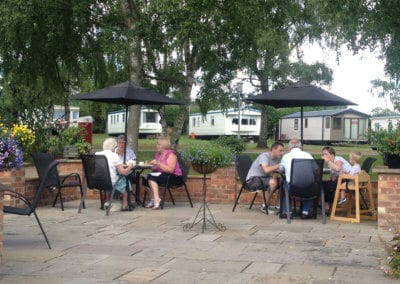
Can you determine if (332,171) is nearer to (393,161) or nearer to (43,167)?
(393,161)

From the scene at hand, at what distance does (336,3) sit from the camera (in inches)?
502

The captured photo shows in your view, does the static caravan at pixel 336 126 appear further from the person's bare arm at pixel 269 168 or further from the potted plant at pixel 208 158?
the person's bare arm at pixel 269 168

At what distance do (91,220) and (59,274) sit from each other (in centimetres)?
310

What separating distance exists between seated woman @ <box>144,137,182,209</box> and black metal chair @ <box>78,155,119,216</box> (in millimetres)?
694

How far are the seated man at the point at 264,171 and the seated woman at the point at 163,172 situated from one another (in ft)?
3.66

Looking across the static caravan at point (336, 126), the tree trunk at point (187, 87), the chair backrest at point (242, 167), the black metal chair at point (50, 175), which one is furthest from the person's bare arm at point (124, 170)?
the static caravan at point (336, 126)

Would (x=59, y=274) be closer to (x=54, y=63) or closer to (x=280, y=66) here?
(x=54, y=63)

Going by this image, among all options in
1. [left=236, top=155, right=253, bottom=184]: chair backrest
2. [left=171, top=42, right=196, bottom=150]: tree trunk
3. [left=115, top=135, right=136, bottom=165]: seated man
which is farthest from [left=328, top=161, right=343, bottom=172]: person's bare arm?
[left=171, top=42, right=196, bottom=150]: tree trunk

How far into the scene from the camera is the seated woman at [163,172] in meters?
9.13

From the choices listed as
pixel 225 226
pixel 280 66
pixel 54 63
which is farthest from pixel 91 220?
pixel 280 66

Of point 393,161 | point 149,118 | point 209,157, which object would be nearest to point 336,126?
point 149,118

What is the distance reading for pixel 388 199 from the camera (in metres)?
7.41

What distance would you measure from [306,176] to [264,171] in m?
0.79

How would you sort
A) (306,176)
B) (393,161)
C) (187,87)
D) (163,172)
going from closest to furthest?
(393,161) → (306,176) → (163,172) → (187,87)
